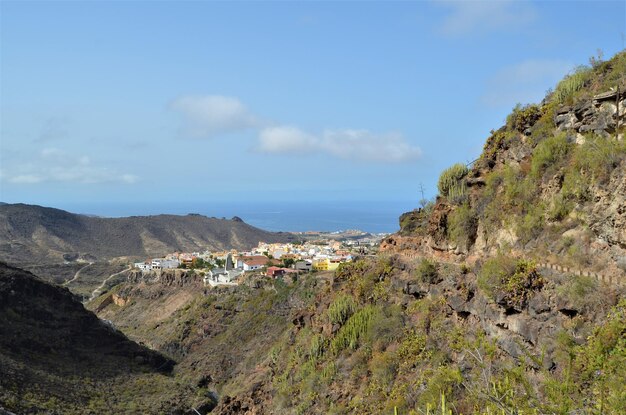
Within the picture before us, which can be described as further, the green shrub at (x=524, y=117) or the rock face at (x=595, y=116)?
the green shrub at (x=524, y=117)

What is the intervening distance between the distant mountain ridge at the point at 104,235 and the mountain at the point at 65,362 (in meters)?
64.9

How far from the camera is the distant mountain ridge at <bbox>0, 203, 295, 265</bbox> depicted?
112350mm

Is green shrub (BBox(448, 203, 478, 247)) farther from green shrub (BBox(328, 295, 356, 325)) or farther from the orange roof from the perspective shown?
the orange roof

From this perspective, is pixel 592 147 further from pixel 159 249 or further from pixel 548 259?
pixel 159 249

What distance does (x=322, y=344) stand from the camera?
22.5 metres

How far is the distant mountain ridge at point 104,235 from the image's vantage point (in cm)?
11235

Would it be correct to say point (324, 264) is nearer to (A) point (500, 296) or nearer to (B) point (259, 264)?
(B) point (259, 264)

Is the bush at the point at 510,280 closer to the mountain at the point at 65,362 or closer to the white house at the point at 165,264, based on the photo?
the mountain at the point at 65,362

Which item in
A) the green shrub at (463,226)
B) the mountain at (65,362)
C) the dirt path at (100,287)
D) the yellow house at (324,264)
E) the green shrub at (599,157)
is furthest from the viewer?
the dirt path at (100,287)

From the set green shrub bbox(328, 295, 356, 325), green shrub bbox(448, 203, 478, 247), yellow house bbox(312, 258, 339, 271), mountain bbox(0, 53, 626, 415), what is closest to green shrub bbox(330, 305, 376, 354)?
mountain bbox(0, 53, 626, 415)

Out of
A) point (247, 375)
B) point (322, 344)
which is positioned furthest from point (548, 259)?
point (247, 375)

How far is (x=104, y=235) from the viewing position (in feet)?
443

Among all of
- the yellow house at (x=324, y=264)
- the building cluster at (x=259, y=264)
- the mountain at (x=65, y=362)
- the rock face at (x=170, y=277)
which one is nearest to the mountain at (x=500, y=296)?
the mountain at (x=65, y=362)

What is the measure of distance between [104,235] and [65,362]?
104429 millimetres
